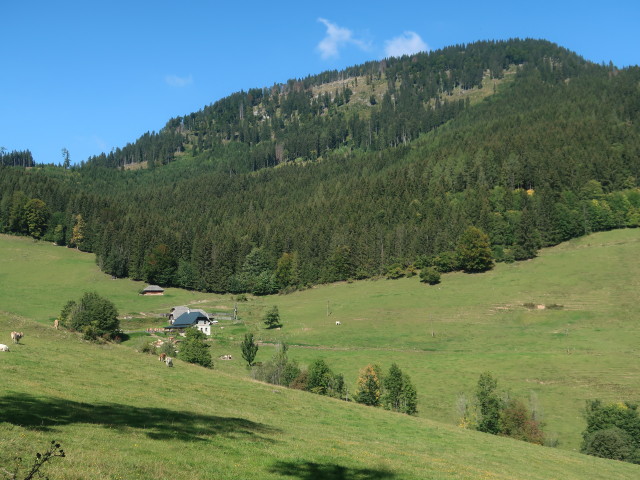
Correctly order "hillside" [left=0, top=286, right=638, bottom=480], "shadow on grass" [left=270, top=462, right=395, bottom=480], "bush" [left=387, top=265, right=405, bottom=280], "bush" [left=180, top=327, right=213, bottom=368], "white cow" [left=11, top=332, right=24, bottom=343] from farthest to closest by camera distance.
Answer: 1. "bush" [left=387, top=265, right=405, bottom=280]
2. "bush" [left=180, top=327, right=213, bottom=368]
3. "white cow" [left=11, top=332, right=24, bottom=343]
4. "shadow on grass" [left=270, top=462, right=395, bottom=480]
5. "hillside" [left=0, top=286, right=638, bottom=480]

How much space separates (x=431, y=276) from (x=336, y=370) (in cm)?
6699

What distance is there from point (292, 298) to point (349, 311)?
31981 millimetres

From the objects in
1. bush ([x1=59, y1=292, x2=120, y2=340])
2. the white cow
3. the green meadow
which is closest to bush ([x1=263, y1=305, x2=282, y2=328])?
the green meadow

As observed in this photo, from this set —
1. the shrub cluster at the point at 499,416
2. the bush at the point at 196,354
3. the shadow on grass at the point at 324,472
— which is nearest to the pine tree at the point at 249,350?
the bush at the point at 196,354

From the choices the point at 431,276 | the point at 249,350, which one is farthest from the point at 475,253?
the point at 249,350

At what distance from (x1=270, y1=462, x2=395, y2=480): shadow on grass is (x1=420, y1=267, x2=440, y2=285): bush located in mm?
122178

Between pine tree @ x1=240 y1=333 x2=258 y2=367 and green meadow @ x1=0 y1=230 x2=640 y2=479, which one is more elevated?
green meadow @ x1=0 y1=230 x2=640 y2=479

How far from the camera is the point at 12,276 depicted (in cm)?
13812

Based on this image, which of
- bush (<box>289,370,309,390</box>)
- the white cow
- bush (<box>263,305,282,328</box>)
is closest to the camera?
the white cow

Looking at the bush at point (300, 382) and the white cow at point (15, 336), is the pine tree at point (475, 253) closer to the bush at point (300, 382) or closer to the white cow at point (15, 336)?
the bush at point (300, 382)

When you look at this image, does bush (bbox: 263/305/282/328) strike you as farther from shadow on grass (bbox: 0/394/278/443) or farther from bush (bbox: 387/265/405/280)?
shadow on grass (bbox: 0/394/278/443)

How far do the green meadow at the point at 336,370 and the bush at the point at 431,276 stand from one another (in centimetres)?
417

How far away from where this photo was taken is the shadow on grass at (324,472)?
15070mm

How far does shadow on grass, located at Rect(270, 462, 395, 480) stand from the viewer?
593 inches
